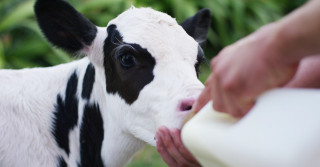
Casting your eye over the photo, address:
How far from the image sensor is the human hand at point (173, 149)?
6.23 feet

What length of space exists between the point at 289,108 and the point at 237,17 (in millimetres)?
6762

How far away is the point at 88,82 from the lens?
8.79 ft

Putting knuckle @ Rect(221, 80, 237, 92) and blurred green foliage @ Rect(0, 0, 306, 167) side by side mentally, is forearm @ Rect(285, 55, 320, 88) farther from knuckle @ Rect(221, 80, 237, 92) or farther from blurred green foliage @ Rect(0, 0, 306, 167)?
blurred green foliage @ Rect(0, 0, 306, 167)

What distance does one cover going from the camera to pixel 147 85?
232cm

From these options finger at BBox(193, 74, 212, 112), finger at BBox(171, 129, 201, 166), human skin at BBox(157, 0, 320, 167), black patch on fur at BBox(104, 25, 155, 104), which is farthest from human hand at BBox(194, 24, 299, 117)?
black patch on fur at BBox(104, 25, 155, 104)

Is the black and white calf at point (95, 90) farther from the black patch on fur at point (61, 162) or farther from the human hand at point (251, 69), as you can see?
the human hand at point (251, 69)

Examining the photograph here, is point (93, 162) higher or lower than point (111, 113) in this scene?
lower

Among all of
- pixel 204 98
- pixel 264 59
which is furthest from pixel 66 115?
pixel 264 59

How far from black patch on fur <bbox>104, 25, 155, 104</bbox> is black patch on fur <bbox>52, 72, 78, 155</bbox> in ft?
0.83

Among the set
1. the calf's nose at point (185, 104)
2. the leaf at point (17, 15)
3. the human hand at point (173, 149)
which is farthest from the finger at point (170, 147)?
the leaf at point (17, 15)

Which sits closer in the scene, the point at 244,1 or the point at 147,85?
the point at 147,85

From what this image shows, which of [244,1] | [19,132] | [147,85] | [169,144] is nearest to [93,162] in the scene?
[19,132]

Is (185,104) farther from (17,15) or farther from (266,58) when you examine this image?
(17,15)

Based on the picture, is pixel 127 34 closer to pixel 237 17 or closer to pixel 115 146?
pixel 115 146
